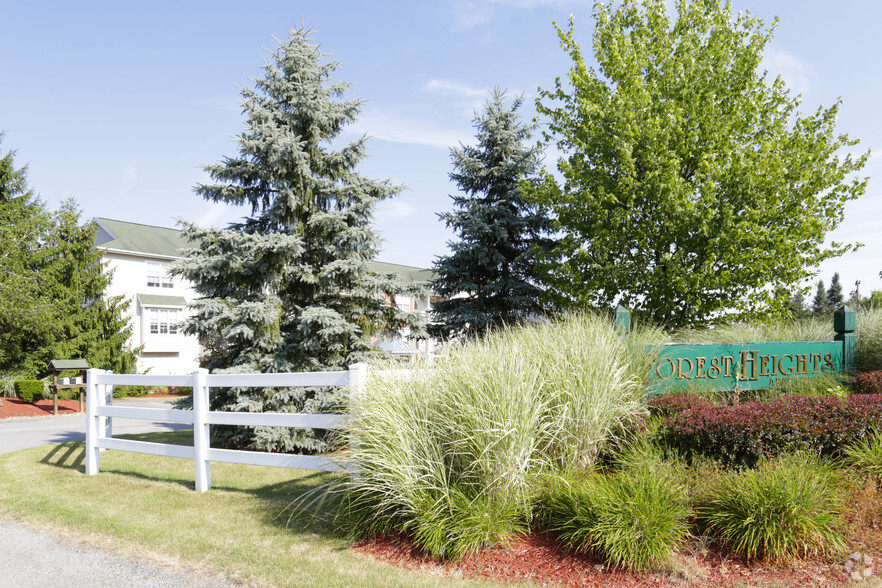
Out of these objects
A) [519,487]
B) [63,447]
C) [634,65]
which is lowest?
[63,447]

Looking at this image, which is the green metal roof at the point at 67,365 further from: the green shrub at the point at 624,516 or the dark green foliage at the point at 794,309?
the dark green foliage at the point at 794,309

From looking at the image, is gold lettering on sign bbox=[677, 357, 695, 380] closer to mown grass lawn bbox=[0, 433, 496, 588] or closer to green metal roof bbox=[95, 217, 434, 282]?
mown grass lawn bbox=[0, 433, 496, 588]

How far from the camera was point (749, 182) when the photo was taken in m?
11.4

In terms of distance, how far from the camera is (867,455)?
18.3 feet

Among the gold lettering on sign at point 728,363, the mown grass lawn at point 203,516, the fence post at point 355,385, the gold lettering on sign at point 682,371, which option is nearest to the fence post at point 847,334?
→ the gold lettering on sign at point 728,363

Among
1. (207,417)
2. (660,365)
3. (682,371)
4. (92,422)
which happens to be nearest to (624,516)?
(660,365)

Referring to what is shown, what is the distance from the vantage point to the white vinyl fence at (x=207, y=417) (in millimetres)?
6285

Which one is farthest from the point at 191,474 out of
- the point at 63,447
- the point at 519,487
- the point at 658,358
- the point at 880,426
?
the point at 880,426

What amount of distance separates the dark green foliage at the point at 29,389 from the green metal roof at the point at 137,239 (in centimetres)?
1043

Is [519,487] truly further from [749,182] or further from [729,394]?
[749,182]

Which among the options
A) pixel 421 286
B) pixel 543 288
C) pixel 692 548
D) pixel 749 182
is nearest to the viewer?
pixel 692 548

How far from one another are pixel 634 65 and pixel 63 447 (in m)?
14.8

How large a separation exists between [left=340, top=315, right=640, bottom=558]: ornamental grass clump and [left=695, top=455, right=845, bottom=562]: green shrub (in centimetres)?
137

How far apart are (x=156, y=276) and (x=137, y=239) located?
8.99 ft
